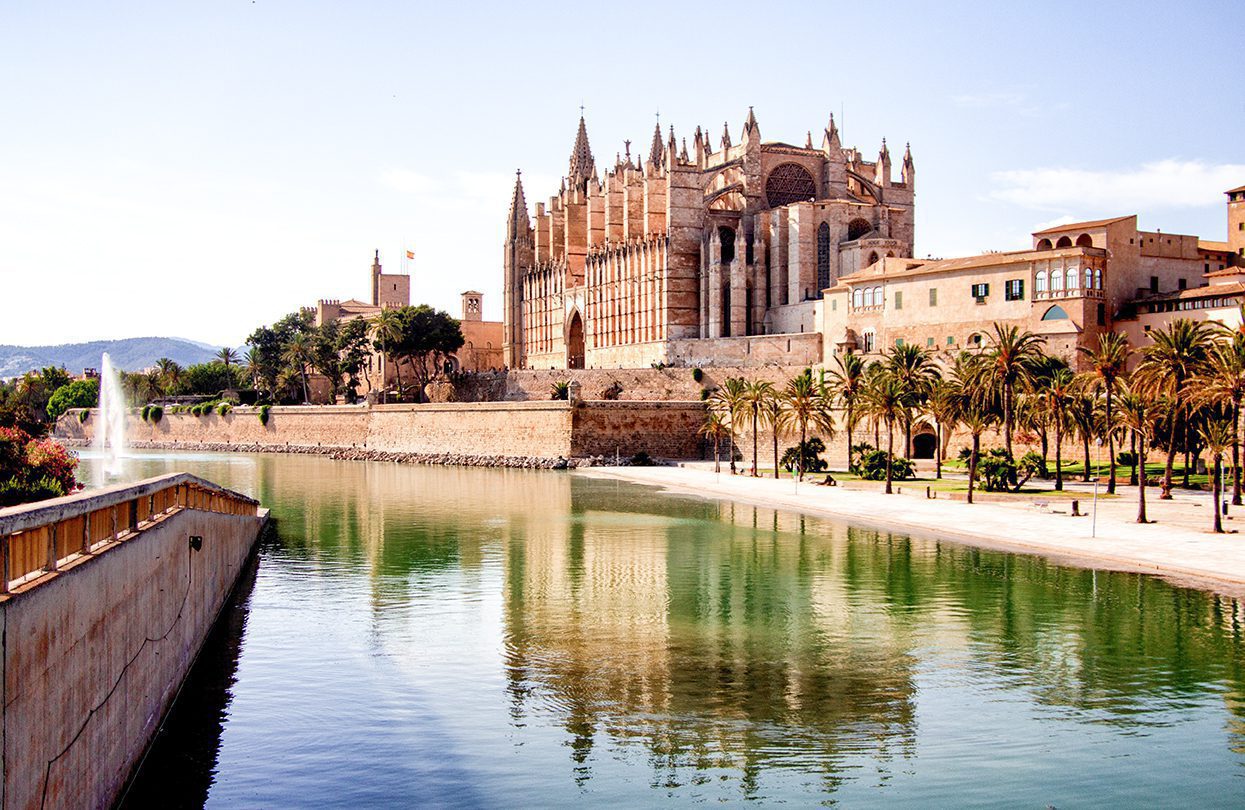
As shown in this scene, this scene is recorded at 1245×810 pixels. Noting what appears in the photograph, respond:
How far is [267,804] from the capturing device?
12.3m

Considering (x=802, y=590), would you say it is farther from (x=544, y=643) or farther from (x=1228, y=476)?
(x=1228, y=476)

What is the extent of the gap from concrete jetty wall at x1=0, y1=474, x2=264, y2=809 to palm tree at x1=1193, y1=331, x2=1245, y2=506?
1063 inches

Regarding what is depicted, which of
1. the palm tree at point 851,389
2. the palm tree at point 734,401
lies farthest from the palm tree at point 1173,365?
the palm tree at point 734,401

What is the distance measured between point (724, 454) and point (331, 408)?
3437 cm

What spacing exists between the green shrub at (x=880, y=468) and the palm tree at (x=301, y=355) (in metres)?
62.3

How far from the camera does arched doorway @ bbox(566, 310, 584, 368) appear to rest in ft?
311

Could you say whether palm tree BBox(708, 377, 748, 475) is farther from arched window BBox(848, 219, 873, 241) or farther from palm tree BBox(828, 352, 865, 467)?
arched window BBox(848, 219, 873, 241)

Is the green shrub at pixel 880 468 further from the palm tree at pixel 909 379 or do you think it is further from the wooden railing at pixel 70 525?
the wooden railing at pixel 70 525

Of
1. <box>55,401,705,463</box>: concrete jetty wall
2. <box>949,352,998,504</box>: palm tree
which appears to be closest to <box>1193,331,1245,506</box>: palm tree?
<box>949,352,998,504</box>: palm tree

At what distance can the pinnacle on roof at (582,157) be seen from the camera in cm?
10706

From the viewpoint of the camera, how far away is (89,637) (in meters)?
10.2

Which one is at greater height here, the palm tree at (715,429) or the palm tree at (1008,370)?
the palm tree at (1008,370)

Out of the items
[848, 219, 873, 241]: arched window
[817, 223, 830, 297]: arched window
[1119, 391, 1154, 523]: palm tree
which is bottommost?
[1119, 391, 1154, 523]: palm tree

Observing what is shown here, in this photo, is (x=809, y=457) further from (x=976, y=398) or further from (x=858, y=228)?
(x=858, y=228)
